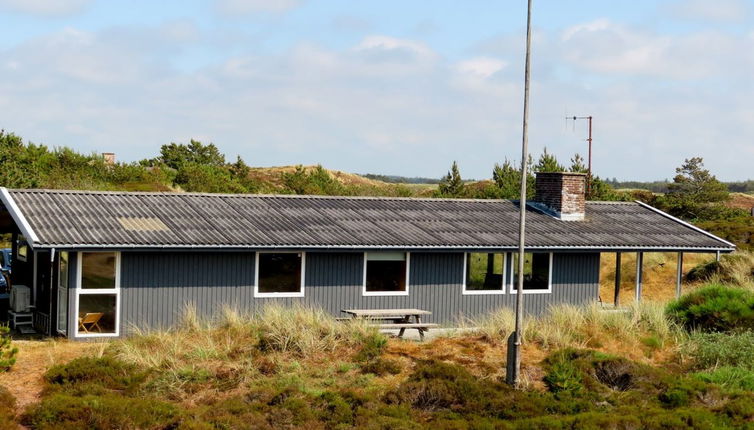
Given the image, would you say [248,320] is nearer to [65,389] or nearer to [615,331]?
[65,389]

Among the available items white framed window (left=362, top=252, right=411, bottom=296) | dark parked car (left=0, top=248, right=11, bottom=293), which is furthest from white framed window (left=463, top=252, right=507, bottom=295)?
dark parked car (left=0, top=248, right=11, bottom=293)

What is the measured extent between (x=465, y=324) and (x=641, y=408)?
735cm

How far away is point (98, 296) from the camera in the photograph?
17.9 m

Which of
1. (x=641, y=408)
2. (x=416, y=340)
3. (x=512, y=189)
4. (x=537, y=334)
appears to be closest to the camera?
(x=641, y=408)

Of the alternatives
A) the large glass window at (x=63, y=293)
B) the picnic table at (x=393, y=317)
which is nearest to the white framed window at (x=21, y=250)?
the large glass window at (x=63, y=293)

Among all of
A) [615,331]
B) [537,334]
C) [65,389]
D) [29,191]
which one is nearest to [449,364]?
[537,334]

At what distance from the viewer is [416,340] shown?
17.9m

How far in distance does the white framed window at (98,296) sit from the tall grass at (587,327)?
270 inches

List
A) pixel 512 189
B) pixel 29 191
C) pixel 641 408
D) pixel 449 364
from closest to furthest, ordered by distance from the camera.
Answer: pixel 641 408
pixel 449 364
pixel 29 191
pixel 512 189

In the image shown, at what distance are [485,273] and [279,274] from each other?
4.87 metres

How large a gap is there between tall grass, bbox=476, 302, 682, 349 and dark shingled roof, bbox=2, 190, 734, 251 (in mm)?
2978

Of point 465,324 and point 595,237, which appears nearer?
point 465,324

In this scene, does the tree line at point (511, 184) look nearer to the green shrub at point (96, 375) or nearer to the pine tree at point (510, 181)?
the pine tree at point (510, 181)

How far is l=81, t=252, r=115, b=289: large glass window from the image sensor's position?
17.7 m
